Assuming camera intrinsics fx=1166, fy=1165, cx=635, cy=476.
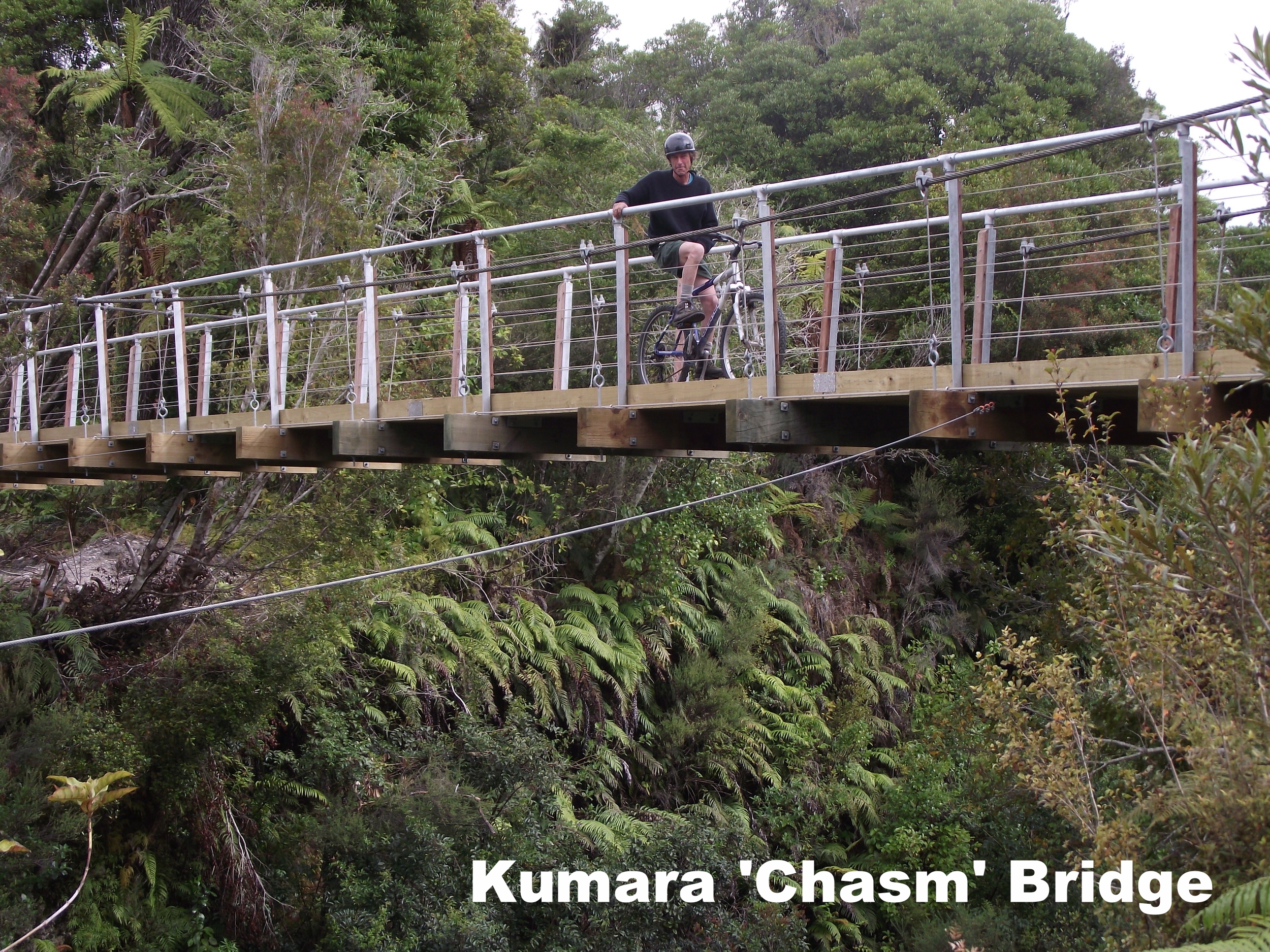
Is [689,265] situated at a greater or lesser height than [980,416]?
greater

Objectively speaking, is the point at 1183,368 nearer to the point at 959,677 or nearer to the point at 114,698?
the point at 114,698

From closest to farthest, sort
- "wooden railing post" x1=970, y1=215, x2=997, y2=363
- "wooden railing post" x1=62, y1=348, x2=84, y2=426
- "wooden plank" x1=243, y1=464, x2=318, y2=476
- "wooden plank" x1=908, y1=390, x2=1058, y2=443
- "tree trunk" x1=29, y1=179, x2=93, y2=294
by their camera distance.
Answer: "wooden plank" x1=908, y1=390, x2=1058, y2=443, "wooden railing post" x1=970, y1=215, x2=997, y2=363, "wooden plank" x1=243, y1=464, x2=318, y2=476, "wooden railing post" x1=62, y1=348, x2=84, y2=426, "tree trunk" x1=29, y1=179, x2=93, y2=294

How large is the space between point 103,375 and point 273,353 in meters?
2.02

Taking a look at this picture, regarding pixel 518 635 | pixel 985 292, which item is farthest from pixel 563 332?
pixel 518 635

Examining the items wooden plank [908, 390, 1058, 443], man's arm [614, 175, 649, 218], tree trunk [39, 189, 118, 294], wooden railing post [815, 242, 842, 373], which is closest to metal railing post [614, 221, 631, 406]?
man's arm [614, 175, 649, 218]

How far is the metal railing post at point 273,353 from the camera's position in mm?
6895

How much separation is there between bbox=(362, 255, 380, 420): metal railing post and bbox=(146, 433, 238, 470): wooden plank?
1314 mm

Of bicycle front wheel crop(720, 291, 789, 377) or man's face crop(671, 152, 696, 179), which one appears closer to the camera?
bicycle front wheel crop(720, 291, 789, 377)

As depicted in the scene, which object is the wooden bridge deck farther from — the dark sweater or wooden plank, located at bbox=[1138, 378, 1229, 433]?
the dark sweater

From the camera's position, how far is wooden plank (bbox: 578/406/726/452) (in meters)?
5.45

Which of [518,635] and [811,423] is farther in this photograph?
[518,635]

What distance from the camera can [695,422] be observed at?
5.65 m

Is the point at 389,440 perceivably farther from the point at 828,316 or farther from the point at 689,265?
the point at 828,316

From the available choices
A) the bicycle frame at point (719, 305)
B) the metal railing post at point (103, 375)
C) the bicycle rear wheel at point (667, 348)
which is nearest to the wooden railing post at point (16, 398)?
the metal railing post at point (103, 375)
